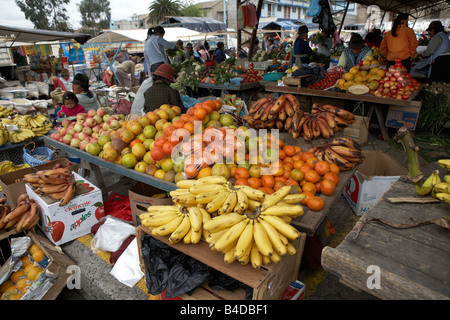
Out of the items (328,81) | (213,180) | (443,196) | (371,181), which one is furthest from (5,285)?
(328,81)

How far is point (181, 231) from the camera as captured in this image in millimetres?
1942

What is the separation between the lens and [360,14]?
47312mm

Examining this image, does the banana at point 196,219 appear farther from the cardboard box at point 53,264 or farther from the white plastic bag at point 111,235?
the cardboard box at point 53,264

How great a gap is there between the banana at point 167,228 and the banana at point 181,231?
1.0 inches

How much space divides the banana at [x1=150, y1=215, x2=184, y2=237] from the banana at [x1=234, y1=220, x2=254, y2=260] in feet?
1.66

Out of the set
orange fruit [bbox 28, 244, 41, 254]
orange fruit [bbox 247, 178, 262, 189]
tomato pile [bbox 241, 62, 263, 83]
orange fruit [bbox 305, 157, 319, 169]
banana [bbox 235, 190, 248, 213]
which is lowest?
orange fruit [bbox 28, 244, 41, 254]

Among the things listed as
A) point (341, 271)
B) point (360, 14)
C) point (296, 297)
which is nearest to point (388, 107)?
point (296, 297)

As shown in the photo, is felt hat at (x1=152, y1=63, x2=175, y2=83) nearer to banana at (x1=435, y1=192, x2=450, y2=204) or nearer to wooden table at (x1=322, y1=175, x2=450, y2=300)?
wooden table at (x1=322, y1=175, x2=450, y2=300)

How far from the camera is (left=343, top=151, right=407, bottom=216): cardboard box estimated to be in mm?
3449

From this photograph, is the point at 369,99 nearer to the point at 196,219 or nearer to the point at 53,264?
the point at 196,219

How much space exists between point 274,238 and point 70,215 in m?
2.64

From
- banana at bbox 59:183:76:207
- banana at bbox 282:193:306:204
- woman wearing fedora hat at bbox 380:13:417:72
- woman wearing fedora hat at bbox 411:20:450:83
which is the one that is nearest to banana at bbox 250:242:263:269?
banana at bbox 282:193:306:204

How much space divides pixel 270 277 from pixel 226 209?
0.50 meters

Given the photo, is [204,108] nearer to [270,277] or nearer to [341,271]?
[270,277]
